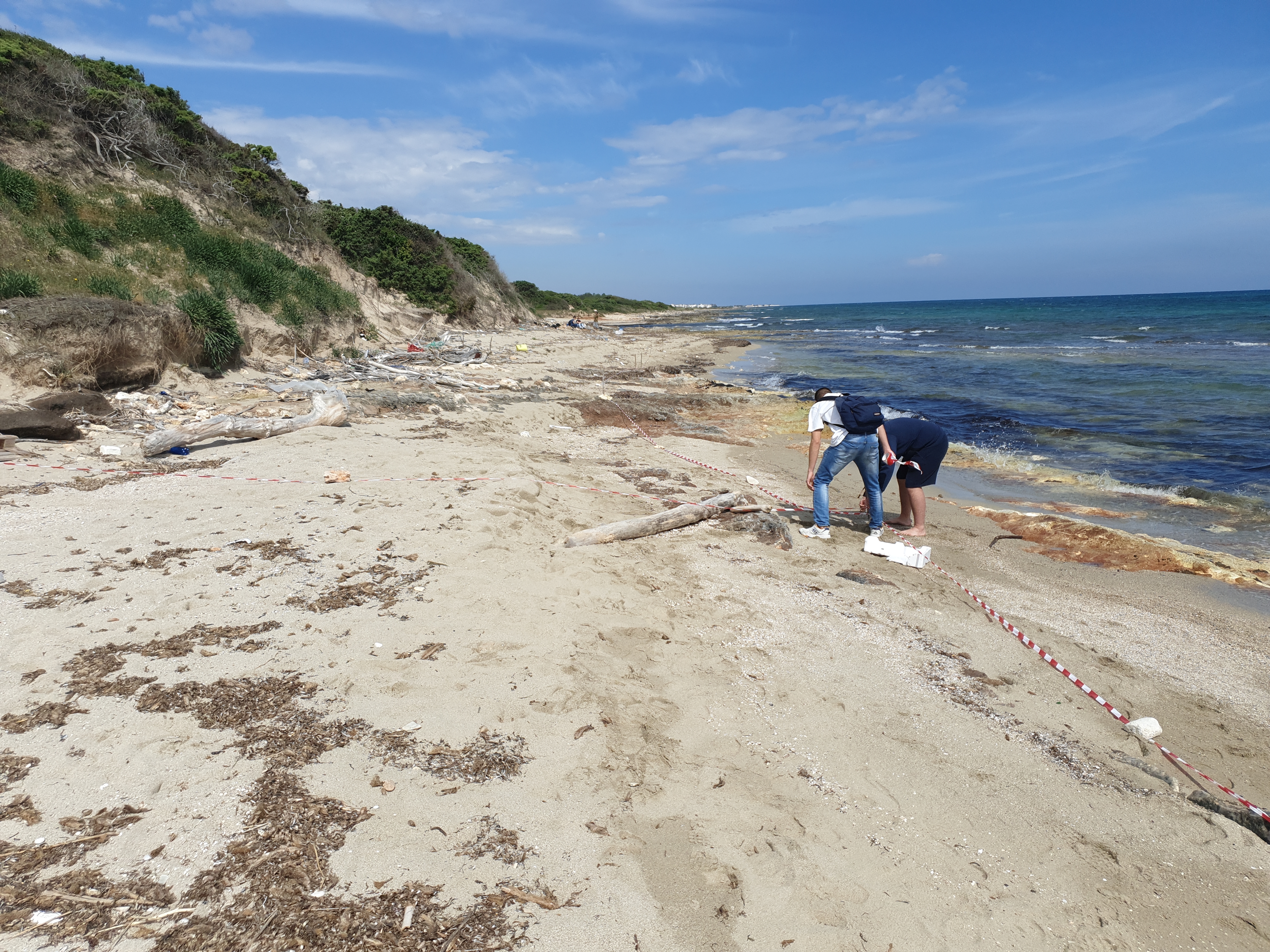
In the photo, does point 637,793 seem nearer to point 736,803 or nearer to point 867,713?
point 736,803

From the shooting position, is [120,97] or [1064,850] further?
[120,97]

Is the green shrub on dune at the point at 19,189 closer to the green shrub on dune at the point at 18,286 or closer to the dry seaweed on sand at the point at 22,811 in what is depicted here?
the green shrub on dune at the point at 18,286

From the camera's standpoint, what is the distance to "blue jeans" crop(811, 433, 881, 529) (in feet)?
21.6

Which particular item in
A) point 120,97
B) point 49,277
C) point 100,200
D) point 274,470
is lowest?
point 274,470

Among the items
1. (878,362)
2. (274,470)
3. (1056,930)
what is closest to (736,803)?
(1056,930)

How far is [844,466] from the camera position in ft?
22.0

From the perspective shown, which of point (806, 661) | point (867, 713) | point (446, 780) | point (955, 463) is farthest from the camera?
point (955, 463)

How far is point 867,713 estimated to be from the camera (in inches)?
146

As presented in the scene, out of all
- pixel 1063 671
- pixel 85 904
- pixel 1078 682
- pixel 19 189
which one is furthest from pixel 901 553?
pixel 19 189

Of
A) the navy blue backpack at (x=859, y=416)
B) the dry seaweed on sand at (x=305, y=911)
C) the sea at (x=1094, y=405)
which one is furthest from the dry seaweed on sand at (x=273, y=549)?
the sea at (x=1094, y=405)

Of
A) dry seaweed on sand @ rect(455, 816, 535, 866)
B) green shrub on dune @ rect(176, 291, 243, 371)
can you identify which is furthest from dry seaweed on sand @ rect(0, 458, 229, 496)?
dry seaweed on sand @ rect(455, 816, 535, 866)

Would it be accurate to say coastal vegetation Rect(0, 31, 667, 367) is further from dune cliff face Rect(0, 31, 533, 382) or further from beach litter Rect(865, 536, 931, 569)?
beach litter Rect(865, 536, 931, 569)

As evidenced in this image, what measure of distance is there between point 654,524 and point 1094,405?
52.4 feet

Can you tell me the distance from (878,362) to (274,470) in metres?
26.1
